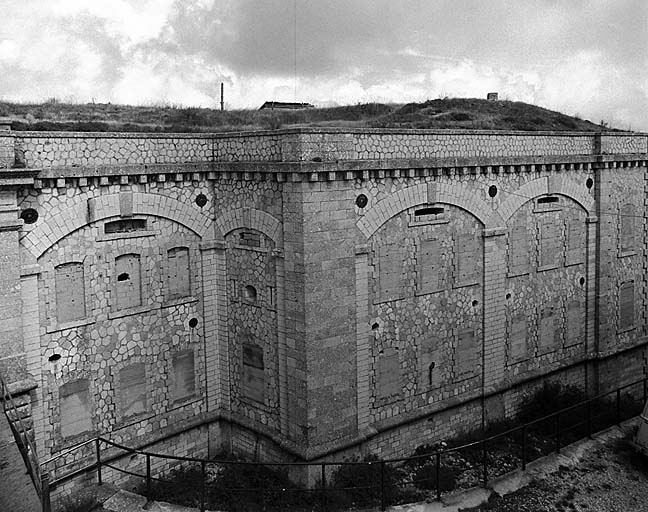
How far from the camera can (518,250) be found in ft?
58.9

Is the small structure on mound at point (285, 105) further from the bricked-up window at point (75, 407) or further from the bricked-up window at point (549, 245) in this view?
the bricked-up window at point (75, 407)

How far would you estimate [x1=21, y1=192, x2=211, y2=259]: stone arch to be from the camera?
12.8 m

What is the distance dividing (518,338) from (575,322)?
8.62 ft

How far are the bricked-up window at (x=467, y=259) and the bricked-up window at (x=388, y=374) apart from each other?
2615 mm

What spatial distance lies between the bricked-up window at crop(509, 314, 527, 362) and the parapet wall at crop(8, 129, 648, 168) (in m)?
4.36

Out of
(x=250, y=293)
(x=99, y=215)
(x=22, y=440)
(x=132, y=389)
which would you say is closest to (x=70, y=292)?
(x=99, y=215)

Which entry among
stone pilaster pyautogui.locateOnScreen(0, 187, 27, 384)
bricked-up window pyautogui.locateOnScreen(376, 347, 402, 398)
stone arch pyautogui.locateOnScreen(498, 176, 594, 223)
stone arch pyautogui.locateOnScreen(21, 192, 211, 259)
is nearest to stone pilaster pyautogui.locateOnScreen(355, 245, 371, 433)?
bricked-up window pyautogui.locateOnScreen(376, 347, 402, 398)

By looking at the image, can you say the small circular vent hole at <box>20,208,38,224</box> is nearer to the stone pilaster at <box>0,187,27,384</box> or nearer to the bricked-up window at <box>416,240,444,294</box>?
the stone pilaster at <box>0,187,27,384</box>

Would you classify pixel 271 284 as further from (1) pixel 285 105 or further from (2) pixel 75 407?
(1) pixel 285 105

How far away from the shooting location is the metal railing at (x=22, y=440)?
10.2 m

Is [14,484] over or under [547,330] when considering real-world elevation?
under

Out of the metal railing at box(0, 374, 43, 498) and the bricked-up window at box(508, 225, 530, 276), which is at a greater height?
the bricked-up window at box(508, 225, 530, 276)

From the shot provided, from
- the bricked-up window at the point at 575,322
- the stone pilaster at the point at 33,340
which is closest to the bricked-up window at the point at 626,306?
the bricked-up window at the point at 575,322

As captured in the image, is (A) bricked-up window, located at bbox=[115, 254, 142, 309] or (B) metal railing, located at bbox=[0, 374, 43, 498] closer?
(B) metal railing, located at bbox=[0, 374, 43, 498]
